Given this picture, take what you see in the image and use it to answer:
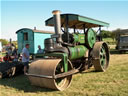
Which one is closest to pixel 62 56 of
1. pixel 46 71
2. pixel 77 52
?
pixel 46 71

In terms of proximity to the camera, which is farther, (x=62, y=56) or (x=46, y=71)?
(x=62, y=56)

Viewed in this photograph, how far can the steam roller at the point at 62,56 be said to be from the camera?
150 inches

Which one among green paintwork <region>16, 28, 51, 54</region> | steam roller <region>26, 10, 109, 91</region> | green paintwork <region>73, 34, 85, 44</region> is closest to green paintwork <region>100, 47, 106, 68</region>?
steam roller <region>26, 10, 109, 91</region>

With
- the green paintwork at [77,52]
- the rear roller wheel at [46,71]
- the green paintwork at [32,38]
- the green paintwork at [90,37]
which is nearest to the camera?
the rear roller wheel at [46,71]

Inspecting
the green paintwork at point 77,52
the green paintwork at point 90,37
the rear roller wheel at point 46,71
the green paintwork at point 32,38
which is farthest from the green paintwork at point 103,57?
the green paintwork at point 32,38

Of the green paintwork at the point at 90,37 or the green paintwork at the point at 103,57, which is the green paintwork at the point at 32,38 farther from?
the green paintwork at the point at 103,57

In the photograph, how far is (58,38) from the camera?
4785 mm

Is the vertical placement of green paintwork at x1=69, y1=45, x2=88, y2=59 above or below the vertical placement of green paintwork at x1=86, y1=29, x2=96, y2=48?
below

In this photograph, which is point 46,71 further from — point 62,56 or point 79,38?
point 79,38

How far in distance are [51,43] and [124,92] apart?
2334 mm

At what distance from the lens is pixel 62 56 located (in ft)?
13.5

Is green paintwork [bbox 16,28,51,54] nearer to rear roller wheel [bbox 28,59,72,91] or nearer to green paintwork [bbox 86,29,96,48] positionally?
green paintwork [bbox 86,29,96,48]

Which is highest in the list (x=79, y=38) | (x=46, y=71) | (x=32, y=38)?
(x=32, y=38)

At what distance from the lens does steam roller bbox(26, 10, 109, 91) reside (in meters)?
3.81
